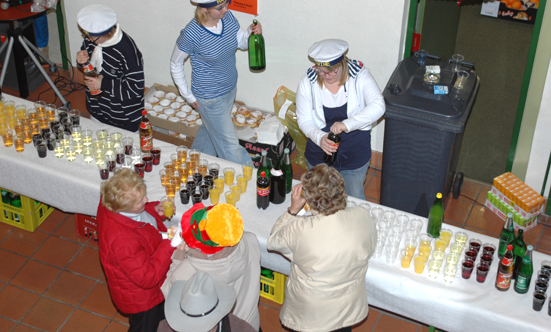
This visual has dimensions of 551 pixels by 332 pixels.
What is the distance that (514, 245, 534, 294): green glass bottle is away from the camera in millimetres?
2959

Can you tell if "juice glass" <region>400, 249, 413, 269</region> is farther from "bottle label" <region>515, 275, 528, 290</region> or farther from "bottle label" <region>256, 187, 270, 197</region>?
"bottle label" <region>256, 187, 270, 197</region>

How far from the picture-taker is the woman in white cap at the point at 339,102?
3.69 m

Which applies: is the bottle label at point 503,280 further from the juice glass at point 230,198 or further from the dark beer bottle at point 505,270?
the juice glass at point 230,198

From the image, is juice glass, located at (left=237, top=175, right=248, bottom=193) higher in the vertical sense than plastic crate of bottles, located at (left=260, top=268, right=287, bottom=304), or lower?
higher

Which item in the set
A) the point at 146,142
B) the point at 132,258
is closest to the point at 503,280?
the point at 132,258

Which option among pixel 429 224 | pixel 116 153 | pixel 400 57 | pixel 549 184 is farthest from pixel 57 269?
pixel 549 184

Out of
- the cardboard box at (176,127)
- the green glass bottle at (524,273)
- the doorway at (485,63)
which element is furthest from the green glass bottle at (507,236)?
the cardboard box at (176,127)

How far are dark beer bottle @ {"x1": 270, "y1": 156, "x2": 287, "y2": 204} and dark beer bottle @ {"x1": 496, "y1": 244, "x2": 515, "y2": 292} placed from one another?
135 centimetres

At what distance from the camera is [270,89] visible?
567 centimetres

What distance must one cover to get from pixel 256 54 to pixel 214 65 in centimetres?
74

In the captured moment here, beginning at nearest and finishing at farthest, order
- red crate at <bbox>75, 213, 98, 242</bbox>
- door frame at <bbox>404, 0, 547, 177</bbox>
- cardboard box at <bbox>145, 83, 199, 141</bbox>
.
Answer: door frame at <bbox>404, 0, 547, 177</bbox>, red crate at <bbox>75, 213, 98, 242</bbox>, cardboard box at <bbox>145, 83, 199, 141</bbox>

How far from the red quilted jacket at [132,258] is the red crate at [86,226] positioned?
145cm

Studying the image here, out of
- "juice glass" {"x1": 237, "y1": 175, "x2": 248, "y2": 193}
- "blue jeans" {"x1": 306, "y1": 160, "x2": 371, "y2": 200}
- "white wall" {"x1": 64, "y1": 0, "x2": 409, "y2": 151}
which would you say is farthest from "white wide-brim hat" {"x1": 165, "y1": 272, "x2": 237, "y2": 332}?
"white wall" {"x1": 64, "y1": 0, "x2": 409, "y2": 151}

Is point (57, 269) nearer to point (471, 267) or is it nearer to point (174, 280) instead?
point (174, 280)
